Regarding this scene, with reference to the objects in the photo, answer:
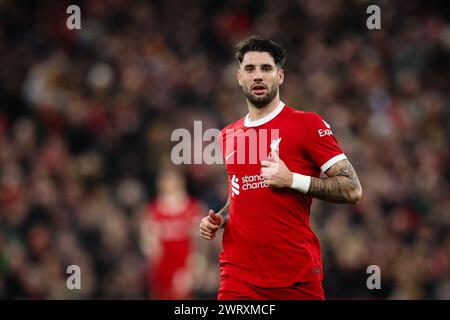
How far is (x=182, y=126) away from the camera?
12727mm

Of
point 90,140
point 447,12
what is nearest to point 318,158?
point 90,140

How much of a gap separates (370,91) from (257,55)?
7.91 metres

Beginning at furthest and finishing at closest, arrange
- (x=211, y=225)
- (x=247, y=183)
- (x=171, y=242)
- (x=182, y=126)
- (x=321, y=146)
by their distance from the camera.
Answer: (x=182, y=126)
(x=171, y=242)
(x=211, y=225)
(x=247, y=183)
(x=321, y=146)

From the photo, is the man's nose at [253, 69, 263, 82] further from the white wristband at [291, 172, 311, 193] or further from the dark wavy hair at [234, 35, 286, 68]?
the white wristband at [291, 172, 311, 193]

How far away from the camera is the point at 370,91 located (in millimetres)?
13195

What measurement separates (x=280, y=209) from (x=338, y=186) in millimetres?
368

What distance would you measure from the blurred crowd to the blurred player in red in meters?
0.02

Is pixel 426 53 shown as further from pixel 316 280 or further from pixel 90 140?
pixel 316 280

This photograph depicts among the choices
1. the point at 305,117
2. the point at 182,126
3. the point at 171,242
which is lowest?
the point at 171,242

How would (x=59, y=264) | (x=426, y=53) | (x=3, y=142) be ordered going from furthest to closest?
(x=426, y=53), (x=3, y=142), (x=59, y=264)

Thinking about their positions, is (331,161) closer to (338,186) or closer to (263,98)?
(338,186)

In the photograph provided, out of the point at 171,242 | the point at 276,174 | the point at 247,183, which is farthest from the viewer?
the point at 171,242

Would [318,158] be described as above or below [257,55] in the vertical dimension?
below

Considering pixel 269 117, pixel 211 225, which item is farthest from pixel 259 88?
pixel 211 225
